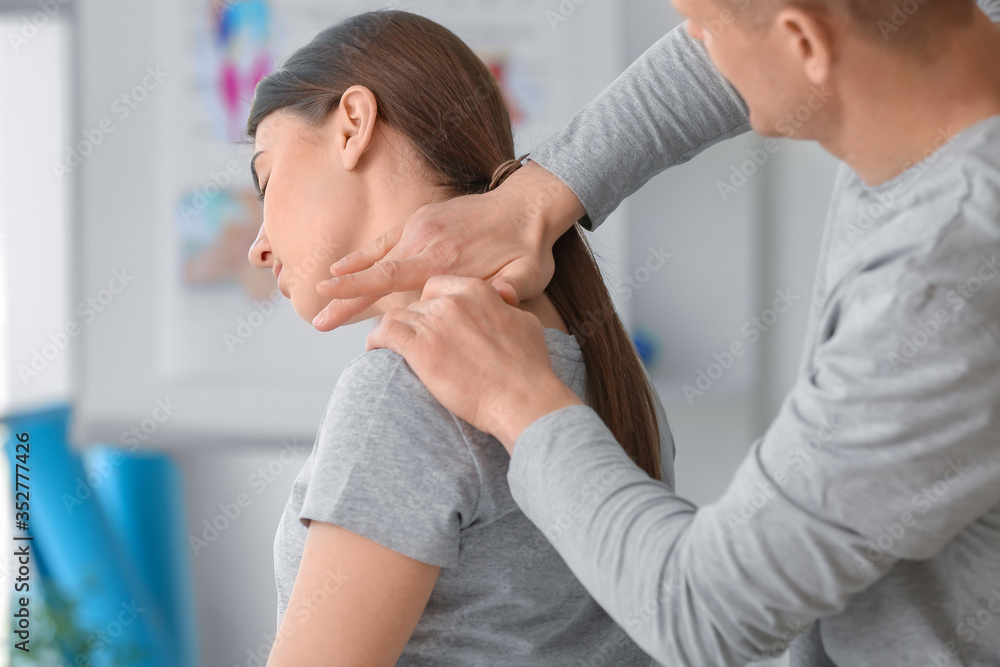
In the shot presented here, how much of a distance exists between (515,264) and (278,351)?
1.47 metres

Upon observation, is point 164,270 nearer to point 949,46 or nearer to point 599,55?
point 599,55

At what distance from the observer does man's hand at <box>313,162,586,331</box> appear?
0.82 metres

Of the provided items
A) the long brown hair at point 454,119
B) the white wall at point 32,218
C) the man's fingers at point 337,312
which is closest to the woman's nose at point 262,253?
the long brown hair at point 454,119

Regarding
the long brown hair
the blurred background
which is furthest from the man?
the blurred background

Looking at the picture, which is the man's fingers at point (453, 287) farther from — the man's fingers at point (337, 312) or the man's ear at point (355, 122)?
the man's ear at point (355, 122)

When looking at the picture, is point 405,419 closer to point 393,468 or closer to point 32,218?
point 393,468

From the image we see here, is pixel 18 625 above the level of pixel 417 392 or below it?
below

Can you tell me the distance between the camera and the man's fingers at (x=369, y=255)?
851 millimetres

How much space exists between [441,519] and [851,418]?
348 millimetres

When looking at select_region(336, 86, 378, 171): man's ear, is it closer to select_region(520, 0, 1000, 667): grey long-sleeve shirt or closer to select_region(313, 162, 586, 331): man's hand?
select_region(313, 162, 586, 331): man's hand

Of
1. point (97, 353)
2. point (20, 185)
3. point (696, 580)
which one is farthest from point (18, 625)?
point (696, 580)

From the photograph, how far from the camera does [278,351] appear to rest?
2213mm

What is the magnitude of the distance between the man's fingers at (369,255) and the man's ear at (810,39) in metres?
0.44

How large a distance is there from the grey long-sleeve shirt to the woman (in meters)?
0.06
